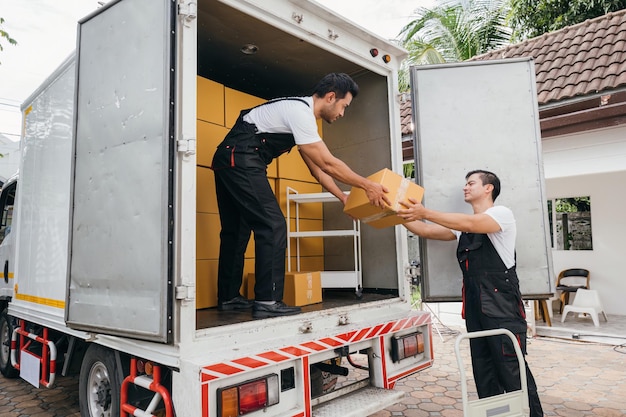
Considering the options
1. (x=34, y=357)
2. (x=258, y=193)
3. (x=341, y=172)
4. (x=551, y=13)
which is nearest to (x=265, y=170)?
(x=258, y=193)

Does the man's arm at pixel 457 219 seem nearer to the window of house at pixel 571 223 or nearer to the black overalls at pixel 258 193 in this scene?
the black overalls at pixel 258 193

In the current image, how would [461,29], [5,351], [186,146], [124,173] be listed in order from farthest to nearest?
[461,29]
[5,351]
[124,173]
[186,146]

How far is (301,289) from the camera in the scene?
10.3ft

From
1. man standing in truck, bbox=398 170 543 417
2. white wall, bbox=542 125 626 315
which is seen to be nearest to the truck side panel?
man standing in truck, bbox=398 170 543 417

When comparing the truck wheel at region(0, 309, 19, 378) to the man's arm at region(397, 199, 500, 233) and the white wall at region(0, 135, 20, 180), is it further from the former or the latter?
the white wall at region(0, 135, 20, 180)

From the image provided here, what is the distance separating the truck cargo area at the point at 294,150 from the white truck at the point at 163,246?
2 centimetres

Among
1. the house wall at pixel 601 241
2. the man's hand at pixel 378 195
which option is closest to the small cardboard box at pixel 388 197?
the man's hand at pixel 378 195

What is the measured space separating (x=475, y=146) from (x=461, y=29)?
14182 mm

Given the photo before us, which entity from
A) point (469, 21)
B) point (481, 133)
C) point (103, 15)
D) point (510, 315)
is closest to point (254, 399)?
point (510, 315)

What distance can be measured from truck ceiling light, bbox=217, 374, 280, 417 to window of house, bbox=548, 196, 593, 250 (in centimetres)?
728

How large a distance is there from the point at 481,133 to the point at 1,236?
4763mm

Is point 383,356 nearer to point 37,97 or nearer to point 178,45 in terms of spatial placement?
point 178,45

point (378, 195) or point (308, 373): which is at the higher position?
point (378, 195)

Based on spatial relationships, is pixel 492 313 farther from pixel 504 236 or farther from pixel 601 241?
pixel 601 241
